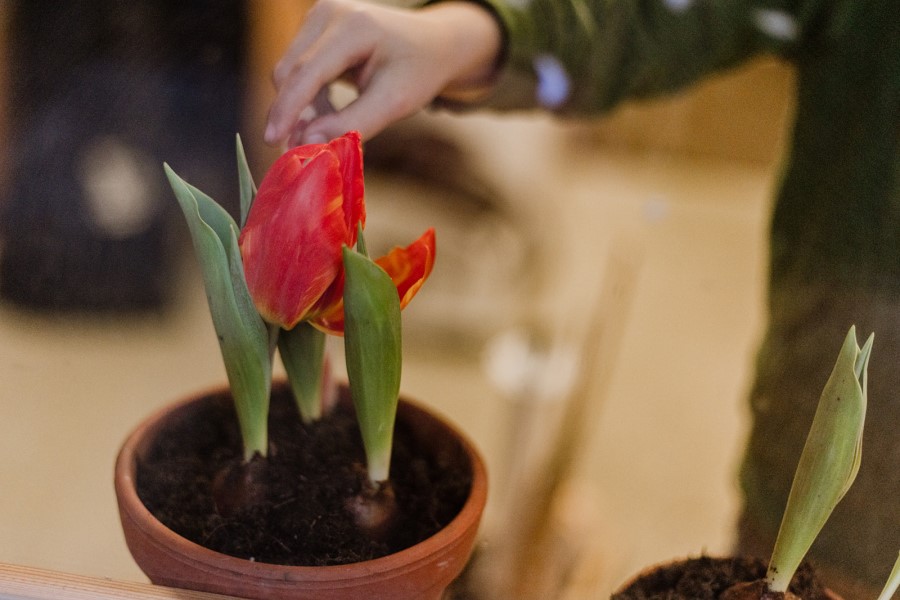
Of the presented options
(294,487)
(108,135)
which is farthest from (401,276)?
(108,135)

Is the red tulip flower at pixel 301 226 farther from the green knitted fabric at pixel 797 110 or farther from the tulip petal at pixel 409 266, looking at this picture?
the green knitted fabric at pixel 797 110

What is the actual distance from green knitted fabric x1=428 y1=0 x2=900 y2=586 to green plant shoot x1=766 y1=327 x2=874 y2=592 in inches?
3.7

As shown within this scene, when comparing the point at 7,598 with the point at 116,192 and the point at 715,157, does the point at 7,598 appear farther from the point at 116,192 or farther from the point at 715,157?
the point at 715,157

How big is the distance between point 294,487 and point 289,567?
0.21 ft

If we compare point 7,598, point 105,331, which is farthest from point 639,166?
point 7,598

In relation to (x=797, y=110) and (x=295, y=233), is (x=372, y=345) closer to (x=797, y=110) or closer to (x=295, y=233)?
(x=295, y=233)

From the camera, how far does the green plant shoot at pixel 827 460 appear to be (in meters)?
0.29

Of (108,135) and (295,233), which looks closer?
(295,233)

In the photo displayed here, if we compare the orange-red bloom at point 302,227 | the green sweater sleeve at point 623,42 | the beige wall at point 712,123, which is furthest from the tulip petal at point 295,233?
the beige wall at point 712,123

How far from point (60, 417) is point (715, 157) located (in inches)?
58.0

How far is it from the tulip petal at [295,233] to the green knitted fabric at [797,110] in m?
0.24

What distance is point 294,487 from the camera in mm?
370

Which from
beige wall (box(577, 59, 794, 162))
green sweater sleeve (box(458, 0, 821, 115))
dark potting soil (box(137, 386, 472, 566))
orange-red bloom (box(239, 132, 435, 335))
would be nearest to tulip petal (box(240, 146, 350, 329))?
orange-red bloom (box(239, 132, 435, 335))

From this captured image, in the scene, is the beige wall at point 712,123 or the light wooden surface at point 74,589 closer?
the light wooden surface at point 74,589
